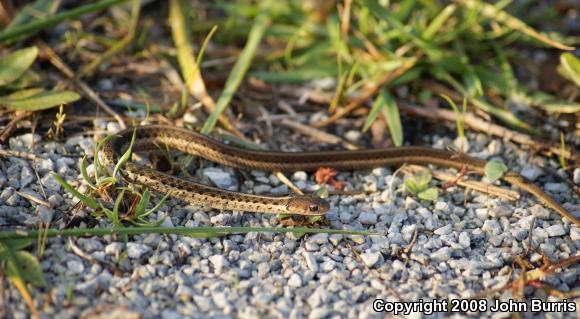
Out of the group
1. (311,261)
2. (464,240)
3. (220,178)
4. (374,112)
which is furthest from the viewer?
(374,112)

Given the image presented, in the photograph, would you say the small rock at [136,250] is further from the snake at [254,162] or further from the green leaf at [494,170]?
the green leaf at [494,170]

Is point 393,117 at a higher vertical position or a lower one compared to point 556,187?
higher

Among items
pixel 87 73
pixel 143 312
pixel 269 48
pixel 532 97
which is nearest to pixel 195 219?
pixel 143 312

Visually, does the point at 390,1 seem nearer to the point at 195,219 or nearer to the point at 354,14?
the point at 354,14

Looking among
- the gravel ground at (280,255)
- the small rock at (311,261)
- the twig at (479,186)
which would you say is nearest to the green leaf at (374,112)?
the twig at (479,186)

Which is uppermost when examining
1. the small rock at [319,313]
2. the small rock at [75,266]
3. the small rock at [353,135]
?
the small rock at [353,135]

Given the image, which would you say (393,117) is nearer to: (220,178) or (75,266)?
(220,178)

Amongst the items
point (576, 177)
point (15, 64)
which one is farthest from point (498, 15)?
Result: point (15, 64)
